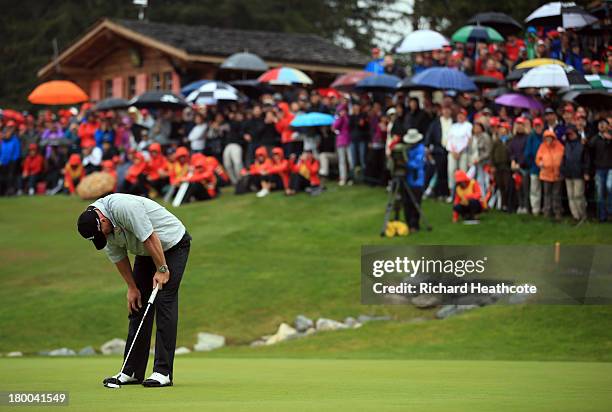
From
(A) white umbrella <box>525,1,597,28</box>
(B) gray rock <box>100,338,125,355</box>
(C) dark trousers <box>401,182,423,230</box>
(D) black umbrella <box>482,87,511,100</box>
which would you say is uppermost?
(A) white umbrella <box>525,1,597,28</box>

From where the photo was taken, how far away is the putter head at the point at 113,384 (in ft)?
28.9

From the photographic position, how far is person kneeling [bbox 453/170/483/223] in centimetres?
2181

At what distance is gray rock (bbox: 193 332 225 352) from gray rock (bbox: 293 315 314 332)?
1256mm

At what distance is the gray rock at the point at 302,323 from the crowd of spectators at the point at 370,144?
5175 mm

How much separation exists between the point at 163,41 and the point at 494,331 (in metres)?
23.1

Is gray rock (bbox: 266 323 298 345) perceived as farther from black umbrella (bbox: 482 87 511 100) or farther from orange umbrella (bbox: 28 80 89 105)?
orange umbrella (bbox: 28 80 89 105)

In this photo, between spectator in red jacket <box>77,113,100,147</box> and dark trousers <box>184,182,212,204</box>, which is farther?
spectator in red jacket <box>77,113,100,147</box>

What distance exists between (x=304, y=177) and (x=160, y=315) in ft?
58.6

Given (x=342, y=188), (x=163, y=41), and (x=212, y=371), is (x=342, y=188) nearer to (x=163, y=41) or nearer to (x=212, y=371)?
(x=163, y=41)

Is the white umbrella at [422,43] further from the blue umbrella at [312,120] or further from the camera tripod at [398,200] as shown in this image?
the camera tripod at [398,200]

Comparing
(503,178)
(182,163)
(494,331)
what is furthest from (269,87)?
(494,331)

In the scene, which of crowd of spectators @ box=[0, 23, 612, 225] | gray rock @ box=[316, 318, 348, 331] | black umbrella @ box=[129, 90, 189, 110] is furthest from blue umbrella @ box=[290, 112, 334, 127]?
gray rock @ box=[316, 318, 348, 331]

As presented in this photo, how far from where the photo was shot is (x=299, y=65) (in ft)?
125

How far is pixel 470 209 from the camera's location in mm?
21875
